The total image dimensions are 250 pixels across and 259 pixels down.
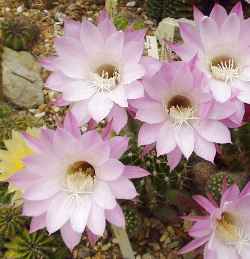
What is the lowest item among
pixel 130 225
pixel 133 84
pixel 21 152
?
pixel 130 225

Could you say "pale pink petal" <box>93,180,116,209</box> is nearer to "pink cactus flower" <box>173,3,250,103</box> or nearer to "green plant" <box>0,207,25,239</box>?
"pink cactus flower" <box>173,3,250,103</box>

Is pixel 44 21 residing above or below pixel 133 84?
below

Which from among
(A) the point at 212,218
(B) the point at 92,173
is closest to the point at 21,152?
(B) the point at 92,173

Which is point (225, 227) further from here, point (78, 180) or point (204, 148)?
point (78, 180)

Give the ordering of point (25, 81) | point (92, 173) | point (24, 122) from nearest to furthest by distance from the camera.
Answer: point (92, 173) → point (24, 122) → point (25, 81)

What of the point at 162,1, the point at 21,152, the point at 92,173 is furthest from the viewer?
the point at 162,1

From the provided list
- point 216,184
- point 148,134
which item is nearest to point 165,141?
point 148,134

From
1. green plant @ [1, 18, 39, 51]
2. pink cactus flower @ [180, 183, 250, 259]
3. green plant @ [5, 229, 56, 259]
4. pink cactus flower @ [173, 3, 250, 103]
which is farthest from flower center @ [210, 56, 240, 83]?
green plant @ [1, 18, 39, 51]

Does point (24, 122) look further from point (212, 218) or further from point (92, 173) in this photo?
point (212, 218)

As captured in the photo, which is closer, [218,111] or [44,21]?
[218,111]
